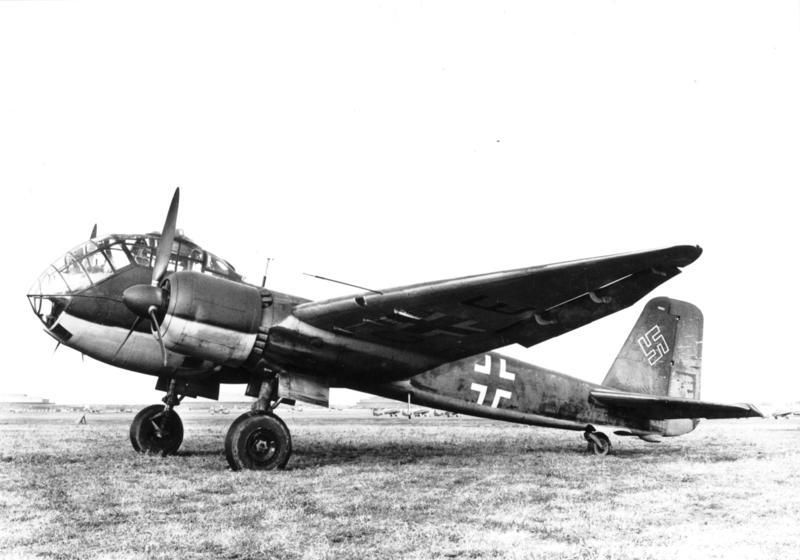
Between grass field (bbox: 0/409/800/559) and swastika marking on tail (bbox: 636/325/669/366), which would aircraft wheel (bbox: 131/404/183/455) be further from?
swastika marking on tail (bbox: 636/325/669/366)

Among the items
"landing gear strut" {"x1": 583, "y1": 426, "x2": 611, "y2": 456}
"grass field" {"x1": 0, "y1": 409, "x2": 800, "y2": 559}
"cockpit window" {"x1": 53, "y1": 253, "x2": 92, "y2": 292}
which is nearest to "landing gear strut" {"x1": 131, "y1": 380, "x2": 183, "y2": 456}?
"grass field" {"x1": 0, "y1": 409, "x2": 800, "y2": 559}

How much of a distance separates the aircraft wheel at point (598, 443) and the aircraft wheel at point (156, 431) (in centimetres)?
680

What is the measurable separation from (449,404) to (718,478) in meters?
3.74

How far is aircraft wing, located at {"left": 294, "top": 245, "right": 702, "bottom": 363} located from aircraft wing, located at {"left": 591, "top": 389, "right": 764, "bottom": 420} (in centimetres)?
371

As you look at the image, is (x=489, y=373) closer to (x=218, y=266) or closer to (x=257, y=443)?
(x=257, y=443)

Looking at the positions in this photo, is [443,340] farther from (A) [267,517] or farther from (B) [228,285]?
(A) [267,517]

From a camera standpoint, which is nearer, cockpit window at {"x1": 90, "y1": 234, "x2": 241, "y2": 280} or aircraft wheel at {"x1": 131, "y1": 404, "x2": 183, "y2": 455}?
cockpit window at {"x1": 90, "y1": 234, "x2": 241, "y2": 280}

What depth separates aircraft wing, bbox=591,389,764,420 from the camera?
994 cm

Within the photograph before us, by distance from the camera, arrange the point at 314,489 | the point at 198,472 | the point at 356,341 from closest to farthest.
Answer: the point at 314,489, the point at 198,472, the point at 356,341

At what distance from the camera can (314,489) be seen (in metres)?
5.97

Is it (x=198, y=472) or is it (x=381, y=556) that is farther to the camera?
(x=198, y=472)

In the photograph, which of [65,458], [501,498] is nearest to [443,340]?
[501,498]

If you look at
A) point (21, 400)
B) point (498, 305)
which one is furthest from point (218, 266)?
point (21, 400)

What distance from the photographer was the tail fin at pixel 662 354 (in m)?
11.6
